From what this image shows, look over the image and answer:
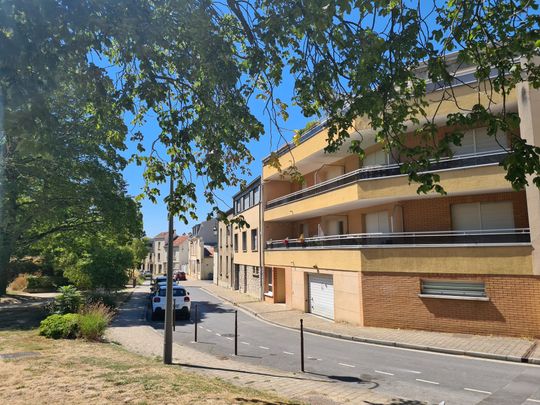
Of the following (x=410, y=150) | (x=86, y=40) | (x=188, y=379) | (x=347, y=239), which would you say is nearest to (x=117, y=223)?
(x=347, y=239)

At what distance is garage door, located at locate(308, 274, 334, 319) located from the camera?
19.8 metres

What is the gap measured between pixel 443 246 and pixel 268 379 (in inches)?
360

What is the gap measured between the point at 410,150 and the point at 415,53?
140 cm

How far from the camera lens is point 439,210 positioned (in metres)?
16.8

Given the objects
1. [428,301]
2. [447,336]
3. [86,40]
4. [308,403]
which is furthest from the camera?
[428,301]

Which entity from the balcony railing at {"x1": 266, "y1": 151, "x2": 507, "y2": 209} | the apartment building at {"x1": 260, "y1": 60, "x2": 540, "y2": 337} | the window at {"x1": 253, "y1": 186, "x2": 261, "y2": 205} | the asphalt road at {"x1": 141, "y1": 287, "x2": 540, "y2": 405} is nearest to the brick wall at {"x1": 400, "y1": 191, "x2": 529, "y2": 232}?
the apartment building at {"x1": 260, "y1": 60, "x2": 540, "y2": 337}

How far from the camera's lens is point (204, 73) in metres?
6.88

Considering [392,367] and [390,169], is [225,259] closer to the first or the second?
[390,169]

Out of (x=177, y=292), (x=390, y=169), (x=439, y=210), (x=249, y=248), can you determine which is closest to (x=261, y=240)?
(x=249, y=248)

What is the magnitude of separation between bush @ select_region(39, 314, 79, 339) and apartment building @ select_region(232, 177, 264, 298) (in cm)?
1651

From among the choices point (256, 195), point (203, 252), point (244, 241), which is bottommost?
point (203, 252)

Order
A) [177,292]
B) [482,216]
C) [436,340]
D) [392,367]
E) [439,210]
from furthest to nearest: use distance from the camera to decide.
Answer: [177,292], [439,210], [482,216], [436,340], [392,367]

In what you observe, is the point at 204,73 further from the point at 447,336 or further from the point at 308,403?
the point at 447,336

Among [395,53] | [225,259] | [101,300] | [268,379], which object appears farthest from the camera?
[225,259]
